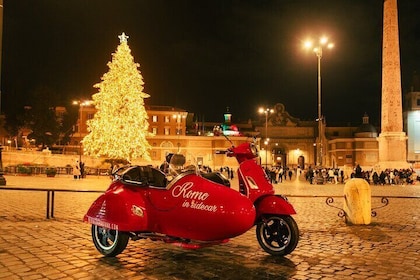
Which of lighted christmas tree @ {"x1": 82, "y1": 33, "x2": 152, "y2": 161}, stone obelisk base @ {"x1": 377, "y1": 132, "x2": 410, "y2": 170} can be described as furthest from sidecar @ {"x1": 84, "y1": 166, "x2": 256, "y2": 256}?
stone obelisk base @ {"x1": 377, "y1": 132, "x2": 410, "y2": 170}

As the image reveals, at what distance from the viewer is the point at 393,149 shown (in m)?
36.6

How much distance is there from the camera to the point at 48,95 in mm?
69375

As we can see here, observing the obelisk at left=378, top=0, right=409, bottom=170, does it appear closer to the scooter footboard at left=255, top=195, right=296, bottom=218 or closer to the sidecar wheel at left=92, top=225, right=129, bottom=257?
the scooter footboard at left=255, top=195, right=296, bottom=218

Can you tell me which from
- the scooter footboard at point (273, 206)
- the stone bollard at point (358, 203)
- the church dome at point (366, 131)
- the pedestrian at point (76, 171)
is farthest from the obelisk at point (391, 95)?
the church dome at point (366, 131)

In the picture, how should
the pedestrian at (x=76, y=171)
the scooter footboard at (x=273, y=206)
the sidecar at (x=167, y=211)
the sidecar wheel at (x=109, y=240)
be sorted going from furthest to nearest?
the pedestrian at (x=76, y=171) < the sidecar wheel at (x=109, y=240) < the scooter footboard at (x=273, y=206) < the sidecar at (x=167, y=211)

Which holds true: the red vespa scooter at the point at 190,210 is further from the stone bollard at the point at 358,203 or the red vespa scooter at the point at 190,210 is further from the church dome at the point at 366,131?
the church dome at the point at 366,131

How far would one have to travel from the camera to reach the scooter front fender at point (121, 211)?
645cm

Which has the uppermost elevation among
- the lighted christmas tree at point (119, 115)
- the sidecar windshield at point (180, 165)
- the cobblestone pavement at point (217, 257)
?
the lighted christmas tree at point (119, 115)

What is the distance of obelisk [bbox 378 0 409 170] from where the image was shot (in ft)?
115

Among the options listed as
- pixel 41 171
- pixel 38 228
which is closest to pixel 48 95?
pixel 41 171

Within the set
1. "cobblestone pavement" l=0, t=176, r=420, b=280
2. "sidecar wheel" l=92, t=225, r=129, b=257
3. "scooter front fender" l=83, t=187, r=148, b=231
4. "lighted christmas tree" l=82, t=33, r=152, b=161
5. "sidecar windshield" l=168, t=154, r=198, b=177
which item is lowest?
"cobblestone pavement" l=0, t=176, r=420, b=280

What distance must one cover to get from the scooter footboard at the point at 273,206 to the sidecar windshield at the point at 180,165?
1.19 m

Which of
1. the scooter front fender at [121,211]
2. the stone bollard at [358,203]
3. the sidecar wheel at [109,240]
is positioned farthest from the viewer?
the stone bollard at [358,203]

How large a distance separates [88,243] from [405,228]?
7.04m
